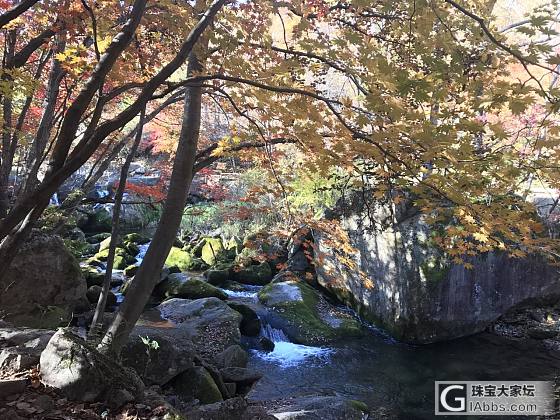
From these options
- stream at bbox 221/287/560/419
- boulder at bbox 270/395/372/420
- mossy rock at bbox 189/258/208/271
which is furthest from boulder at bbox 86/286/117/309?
boulder at bbox 270/395/372/420

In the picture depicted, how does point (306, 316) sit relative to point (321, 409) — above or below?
above

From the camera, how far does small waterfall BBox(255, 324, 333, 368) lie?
826 cm

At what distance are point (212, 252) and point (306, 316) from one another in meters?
5.99

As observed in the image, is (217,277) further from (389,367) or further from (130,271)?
(389,367)

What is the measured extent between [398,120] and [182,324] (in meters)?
7.18

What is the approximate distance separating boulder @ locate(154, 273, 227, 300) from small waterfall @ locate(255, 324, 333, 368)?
6.37 ft

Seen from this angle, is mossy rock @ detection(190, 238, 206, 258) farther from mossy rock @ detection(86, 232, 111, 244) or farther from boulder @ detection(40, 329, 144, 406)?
boulder @ detection(40, 329, 144, 406)

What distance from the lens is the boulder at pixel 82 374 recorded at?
2.76 meters

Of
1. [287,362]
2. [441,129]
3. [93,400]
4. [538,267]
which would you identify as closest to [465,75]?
[441,129]

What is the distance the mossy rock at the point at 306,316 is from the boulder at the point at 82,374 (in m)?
6.57

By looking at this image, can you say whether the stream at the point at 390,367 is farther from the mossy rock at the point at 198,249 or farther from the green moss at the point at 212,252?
the mossy rock at the point at 198,249

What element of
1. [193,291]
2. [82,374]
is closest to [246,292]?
[193,291]

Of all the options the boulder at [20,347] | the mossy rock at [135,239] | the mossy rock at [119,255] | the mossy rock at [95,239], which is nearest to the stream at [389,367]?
the boulder at [20,347]

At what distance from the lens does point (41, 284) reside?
6.68 metres
